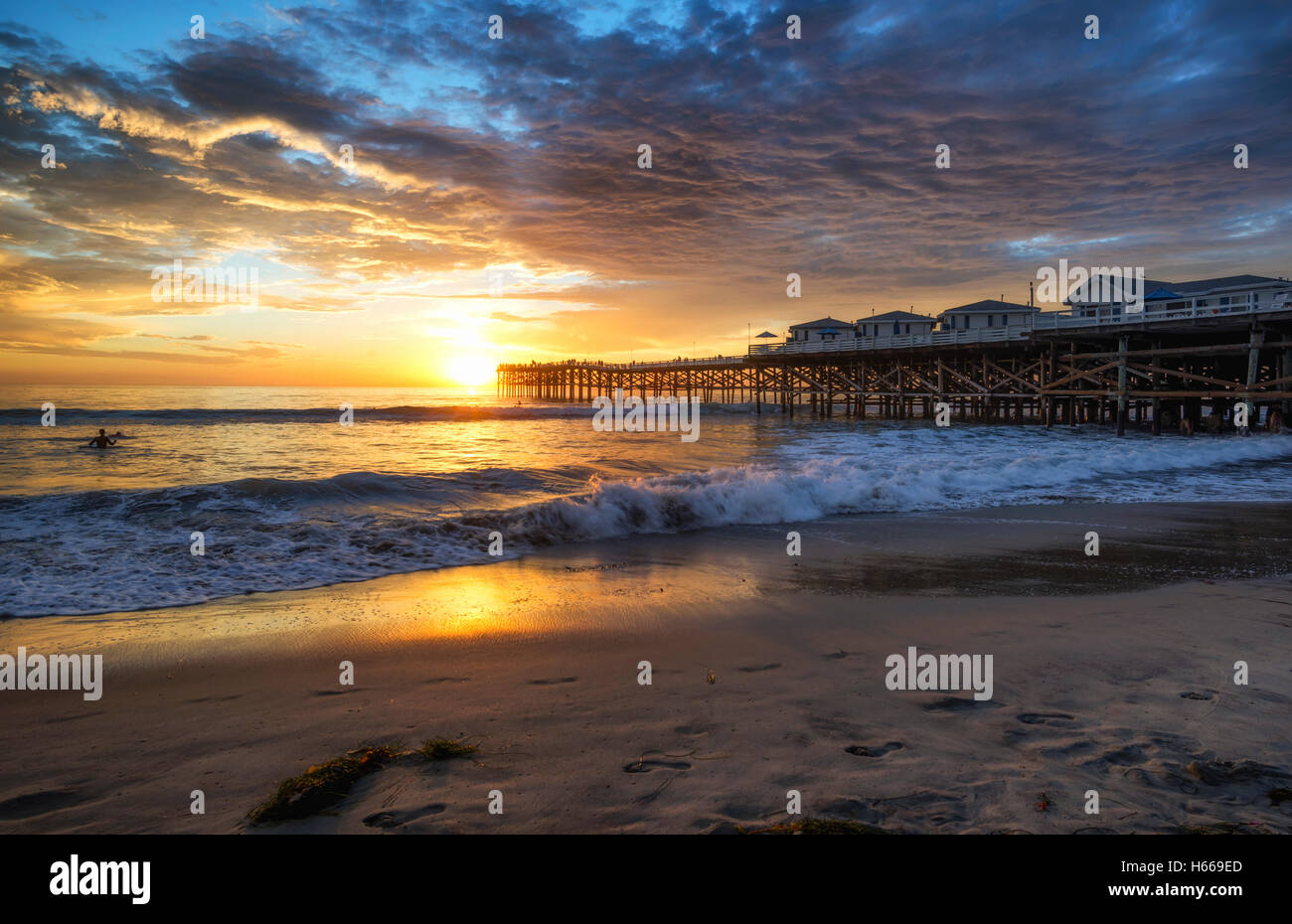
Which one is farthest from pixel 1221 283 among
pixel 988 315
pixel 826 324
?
pixel 826 324

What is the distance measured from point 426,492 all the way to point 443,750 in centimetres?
1189

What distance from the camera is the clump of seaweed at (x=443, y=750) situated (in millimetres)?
3605

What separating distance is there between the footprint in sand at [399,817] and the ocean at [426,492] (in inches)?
229

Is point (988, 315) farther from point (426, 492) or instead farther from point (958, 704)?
point (958, 704)

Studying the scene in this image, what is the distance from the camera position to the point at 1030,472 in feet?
59.3

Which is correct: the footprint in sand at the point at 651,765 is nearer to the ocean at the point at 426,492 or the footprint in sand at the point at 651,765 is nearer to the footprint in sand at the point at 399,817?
the footprint in sand at the point at 399,817

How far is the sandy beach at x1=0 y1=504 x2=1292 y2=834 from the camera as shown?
10.2 feet

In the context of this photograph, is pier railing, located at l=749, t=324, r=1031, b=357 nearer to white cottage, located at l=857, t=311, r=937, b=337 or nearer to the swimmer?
white cottage, located at l=857, t=311, r=937, b=337

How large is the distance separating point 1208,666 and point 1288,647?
3.56ft

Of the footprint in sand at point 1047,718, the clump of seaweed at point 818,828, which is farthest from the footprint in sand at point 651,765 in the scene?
the footprint in sand at point 1047,718

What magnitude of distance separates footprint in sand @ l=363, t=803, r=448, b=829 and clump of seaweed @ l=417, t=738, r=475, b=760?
0.52 meters

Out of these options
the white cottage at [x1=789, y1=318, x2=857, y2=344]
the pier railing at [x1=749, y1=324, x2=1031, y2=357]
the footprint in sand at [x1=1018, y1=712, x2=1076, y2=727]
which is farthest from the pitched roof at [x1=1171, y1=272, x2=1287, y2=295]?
the footprint in sand at [x1=1018, y1=712, x2=1076, y2=727]

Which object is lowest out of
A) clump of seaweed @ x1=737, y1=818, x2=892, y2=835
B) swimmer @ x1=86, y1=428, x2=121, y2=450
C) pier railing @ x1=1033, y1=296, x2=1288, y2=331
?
clump of seaweed @ x1=737, y1=818, x2=892, y2=835

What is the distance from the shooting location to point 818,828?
2807 mm
